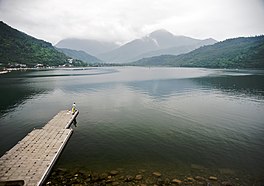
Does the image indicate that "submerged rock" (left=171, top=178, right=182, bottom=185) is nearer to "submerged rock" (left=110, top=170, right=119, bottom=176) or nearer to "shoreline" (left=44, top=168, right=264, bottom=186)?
"shoreline" (left=44, top=168, right=264, bottom=186)

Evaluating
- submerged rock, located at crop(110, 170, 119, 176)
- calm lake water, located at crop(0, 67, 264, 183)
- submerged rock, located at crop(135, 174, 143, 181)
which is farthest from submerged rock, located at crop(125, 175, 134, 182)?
calm lake water, located at crop(0, 67, 264, 183)

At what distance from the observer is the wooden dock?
17891 mm

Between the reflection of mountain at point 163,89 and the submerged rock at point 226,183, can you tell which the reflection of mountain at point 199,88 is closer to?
the reflection of mountain at point 163,89

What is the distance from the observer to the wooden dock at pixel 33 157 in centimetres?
1789

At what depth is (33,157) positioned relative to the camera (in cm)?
2175

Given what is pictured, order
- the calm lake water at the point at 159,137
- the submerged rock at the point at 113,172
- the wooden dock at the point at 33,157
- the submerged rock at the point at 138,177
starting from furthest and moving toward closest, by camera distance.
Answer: the calm lake water at the point at 159,137 → the submerged rock at the point at 113,172 → the submerged rock at the point at 138,177 → the wooden dock at the point at 33,157

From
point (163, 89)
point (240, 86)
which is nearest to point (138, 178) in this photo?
point (163, 89)

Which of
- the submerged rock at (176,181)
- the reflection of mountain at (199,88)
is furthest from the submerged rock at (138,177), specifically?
the reflection of mountain at (199,88)

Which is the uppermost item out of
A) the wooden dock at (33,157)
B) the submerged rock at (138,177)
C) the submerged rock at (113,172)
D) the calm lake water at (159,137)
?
the wooden dock at (33,157)


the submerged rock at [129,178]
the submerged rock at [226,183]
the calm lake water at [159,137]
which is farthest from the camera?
the calm lake water at [159,137]

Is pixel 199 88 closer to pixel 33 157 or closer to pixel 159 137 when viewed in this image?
pixel 159 137

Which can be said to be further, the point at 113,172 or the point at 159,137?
the point at 159,137

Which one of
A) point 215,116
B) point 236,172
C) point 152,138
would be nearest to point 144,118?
point 152,138

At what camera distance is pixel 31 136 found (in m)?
28.1
